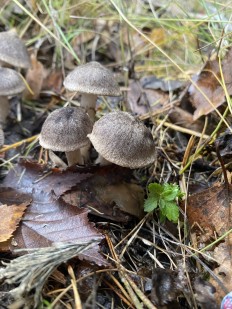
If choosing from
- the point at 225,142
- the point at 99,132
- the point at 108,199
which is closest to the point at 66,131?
the point at 99,132

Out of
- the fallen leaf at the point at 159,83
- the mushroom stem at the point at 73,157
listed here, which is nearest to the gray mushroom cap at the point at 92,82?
the mushroom stem at the point at 73,157

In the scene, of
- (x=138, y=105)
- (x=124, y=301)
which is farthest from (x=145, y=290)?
(x=138, y=105)

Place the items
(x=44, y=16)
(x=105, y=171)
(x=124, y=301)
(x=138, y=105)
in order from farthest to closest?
(x=44, y=16) < (x=138, y=105) < (x=105, y=171) < (x=124, y=301)

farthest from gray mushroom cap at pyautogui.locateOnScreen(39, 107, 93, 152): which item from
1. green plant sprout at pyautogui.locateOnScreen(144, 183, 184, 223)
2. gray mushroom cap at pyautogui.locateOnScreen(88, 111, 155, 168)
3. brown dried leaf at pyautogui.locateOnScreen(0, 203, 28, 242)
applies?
green plant sprout at pyautogui.locateOnScreen(144, 183, 184, 223)

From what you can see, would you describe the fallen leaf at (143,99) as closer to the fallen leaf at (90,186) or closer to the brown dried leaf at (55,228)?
the fallen leaf at (90,186)

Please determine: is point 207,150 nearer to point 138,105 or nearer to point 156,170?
point 156,170

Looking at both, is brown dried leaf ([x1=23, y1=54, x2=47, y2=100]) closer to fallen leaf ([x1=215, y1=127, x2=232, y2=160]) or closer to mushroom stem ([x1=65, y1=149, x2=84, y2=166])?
mushroom stem ([x1=65, y1=149, x2=84, y2=166])
